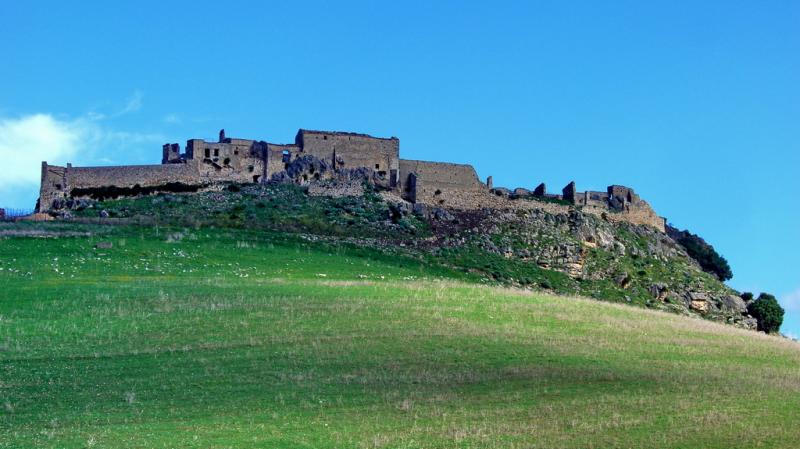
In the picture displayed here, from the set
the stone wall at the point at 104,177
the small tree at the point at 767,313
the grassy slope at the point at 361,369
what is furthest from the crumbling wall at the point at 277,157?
the small tree at the point at 767,313

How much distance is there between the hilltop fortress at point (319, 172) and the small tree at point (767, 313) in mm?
12454

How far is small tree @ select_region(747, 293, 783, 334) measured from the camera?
6638cm

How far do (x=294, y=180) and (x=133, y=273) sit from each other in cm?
2703

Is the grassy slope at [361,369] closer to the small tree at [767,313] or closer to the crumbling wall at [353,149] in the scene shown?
the small tree at [767,313]

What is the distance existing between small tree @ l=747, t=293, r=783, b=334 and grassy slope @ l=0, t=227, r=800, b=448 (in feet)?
87.0

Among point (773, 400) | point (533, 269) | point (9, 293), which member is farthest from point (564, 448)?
point (533, 269)

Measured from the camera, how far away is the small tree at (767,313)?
66375 millimetres

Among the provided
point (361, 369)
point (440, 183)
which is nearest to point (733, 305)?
point (440, 183)

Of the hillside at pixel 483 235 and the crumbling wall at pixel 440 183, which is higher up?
the crumbling wall at pixel 440 183

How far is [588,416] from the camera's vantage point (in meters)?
24.3

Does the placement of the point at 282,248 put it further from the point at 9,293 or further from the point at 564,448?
the point at 564,448

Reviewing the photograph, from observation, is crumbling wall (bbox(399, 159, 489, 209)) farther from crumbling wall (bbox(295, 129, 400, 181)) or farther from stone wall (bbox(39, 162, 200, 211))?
stone wall (bbox(39, 162, 200, 211))

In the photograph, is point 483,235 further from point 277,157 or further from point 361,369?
point 361,369

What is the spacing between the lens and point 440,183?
73125 millimetres
